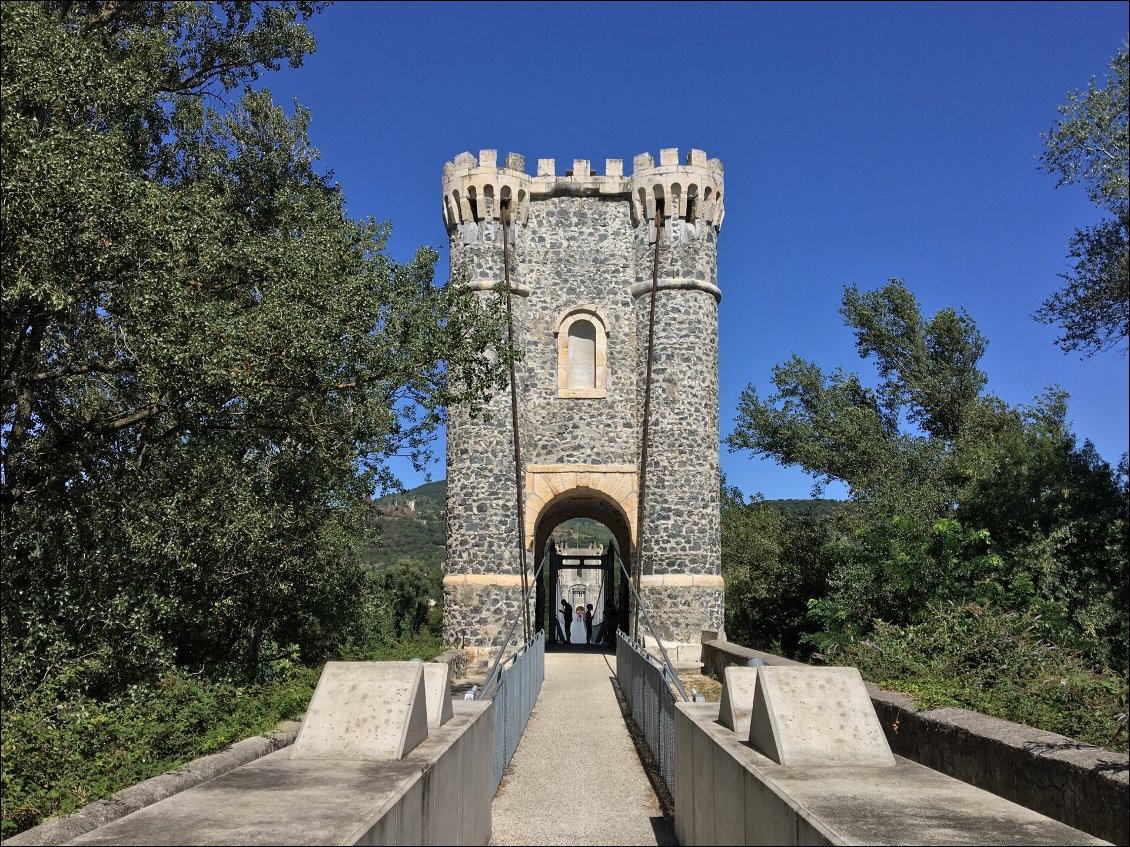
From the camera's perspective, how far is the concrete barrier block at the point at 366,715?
5418 millimetres

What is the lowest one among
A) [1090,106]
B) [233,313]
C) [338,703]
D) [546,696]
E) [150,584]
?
[546,696]

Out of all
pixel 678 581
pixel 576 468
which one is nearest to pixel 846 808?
pixel 678 581

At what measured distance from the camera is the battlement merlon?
21062 millimetres

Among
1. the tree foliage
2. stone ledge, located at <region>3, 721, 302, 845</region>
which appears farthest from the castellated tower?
stone ledge, located at <region>3, 721, 302, 845</region>

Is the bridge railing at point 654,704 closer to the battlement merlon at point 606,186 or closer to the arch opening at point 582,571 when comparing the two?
the arch opening at point 582,571

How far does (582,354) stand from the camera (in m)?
21.6

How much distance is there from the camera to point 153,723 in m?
7.89

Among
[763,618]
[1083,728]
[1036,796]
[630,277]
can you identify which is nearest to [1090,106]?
[1083,728]

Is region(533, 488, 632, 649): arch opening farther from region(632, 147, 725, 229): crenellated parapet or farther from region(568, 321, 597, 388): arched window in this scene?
region(632, 147, 725, 229): crenellated parapet

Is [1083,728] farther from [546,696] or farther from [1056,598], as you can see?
[546,696]

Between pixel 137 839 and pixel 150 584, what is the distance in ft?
21.7

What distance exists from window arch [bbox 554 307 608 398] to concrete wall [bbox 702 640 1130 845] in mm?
13438

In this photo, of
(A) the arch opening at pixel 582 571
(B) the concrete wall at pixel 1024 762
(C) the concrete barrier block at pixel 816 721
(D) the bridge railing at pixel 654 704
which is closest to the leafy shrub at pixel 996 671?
(B) the concrete wall at pixel 1024 762

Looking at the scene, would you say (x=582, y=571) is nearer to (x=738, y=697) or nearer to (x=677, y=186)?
(x=677, y=186)
